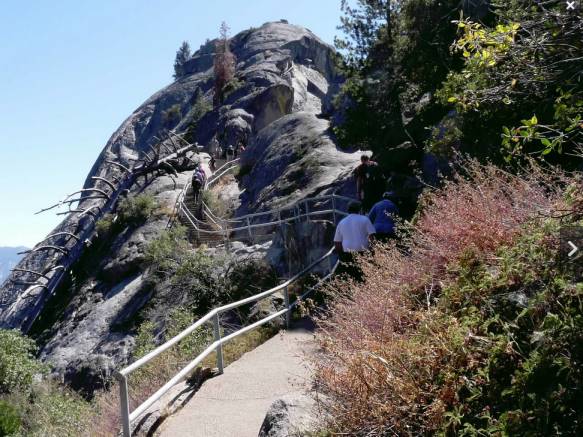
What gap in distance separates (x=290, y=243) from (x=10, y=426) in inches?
343

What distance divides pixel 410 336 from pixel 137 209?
2897cm

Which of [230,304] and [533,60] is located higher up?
[533,60]

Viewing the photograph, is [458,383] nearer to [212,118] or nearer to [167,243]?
[167,243]

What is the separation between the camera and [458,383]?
4320 millimetres

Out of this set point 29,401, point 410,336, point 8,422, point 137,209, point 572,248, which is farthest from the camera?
point 137,209

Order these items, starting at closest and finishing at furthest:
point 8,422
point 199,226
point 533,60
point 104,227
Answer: point 533,60 < point 8,422 < point 199,226 < point 104,227

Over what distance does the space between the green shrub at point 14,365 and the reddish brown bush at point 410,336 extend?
14453mm

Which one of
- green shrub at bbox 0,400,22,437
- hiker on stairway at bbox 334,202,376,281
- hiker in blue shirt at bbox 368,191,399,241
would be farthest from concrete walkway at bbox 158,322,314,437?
green shrub at bbox 0,400,22,437

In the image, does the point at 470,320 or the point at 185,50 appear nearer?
the point at 470,320

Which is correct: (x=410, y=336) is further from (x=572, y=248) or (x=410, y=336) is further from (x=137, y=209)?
(x=137, y=209)

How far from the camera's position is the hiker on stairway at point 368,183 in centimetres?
1564

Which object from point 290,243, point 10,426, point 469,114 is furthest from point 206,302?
point 469,114

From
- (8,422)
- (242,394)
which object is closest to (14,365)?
(8,422)

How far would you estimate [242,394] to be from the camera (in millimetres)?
7910
